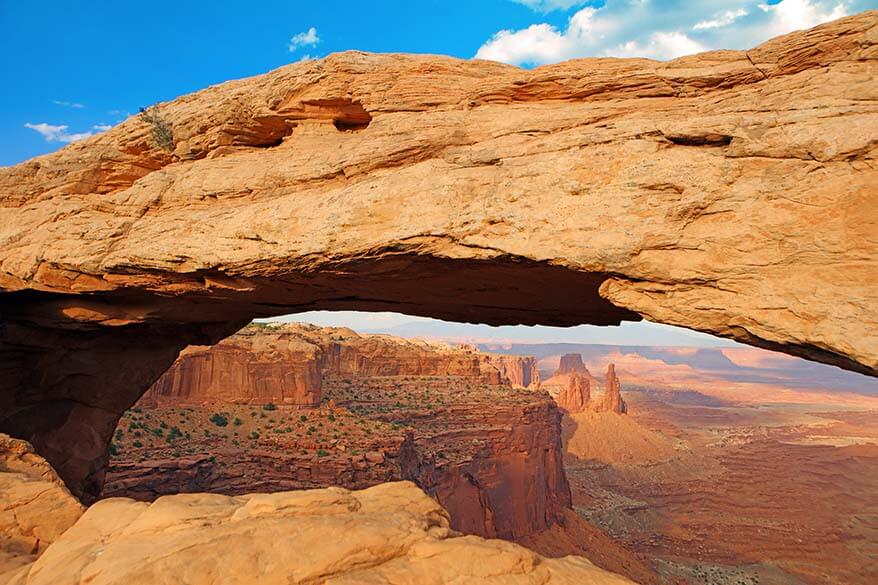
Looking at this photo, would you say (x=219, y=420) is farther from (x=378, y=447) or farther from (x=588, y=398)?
(x=588, y=398)

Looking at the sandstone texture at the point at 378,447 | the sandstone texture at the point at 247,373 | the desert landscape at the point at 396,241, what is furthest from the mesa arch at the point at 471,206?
the sandstone texture at the point at 247,373

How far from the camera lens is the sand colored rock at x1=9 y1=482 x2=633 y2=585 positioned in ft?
15.3

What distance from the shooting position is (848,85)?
19.4 ft

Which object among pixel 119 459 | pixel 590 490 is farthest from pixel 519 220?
pixel 590 490

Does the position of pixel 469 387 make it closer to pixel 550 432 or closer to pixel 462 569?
pixel 550 432

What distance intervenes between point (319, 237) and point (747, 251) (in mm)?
5823

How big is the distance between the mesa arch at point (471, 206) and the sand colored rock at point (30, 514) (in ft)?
12.5

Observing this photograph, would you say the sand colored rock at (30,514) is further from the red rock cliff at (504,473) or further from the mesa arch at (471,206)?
the red rock cliff at (504,473)

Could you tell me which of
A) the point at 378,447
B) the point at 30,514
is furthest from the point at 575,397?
the point at 30,514

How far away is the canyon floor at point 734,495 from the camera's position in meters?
33.4

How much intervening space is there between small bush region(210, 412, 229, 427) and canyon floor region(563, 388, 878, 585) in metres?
27.4

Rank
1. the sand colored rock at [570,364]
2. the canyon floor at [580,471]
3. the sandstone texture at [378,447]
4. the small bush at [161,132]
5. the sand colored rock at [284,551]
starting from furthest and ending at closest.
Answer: the sand colored rock at [570,364] → the canyon floor at [580,471] → the sandstone texture at [378,447] → the small bush at [161,132] → the sand colored rock at [284,551]

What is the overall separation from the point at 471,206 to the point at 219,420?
1024 inches

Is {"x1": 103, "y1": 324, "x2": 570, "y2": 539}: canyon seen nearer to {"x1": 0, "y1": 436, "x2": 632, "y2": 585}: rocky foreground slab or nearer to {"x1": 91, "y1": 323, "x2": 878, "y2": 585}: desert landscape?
{"x1": 91, "y1": 323, "x2": 878, "y2": 585}: desert landscape
